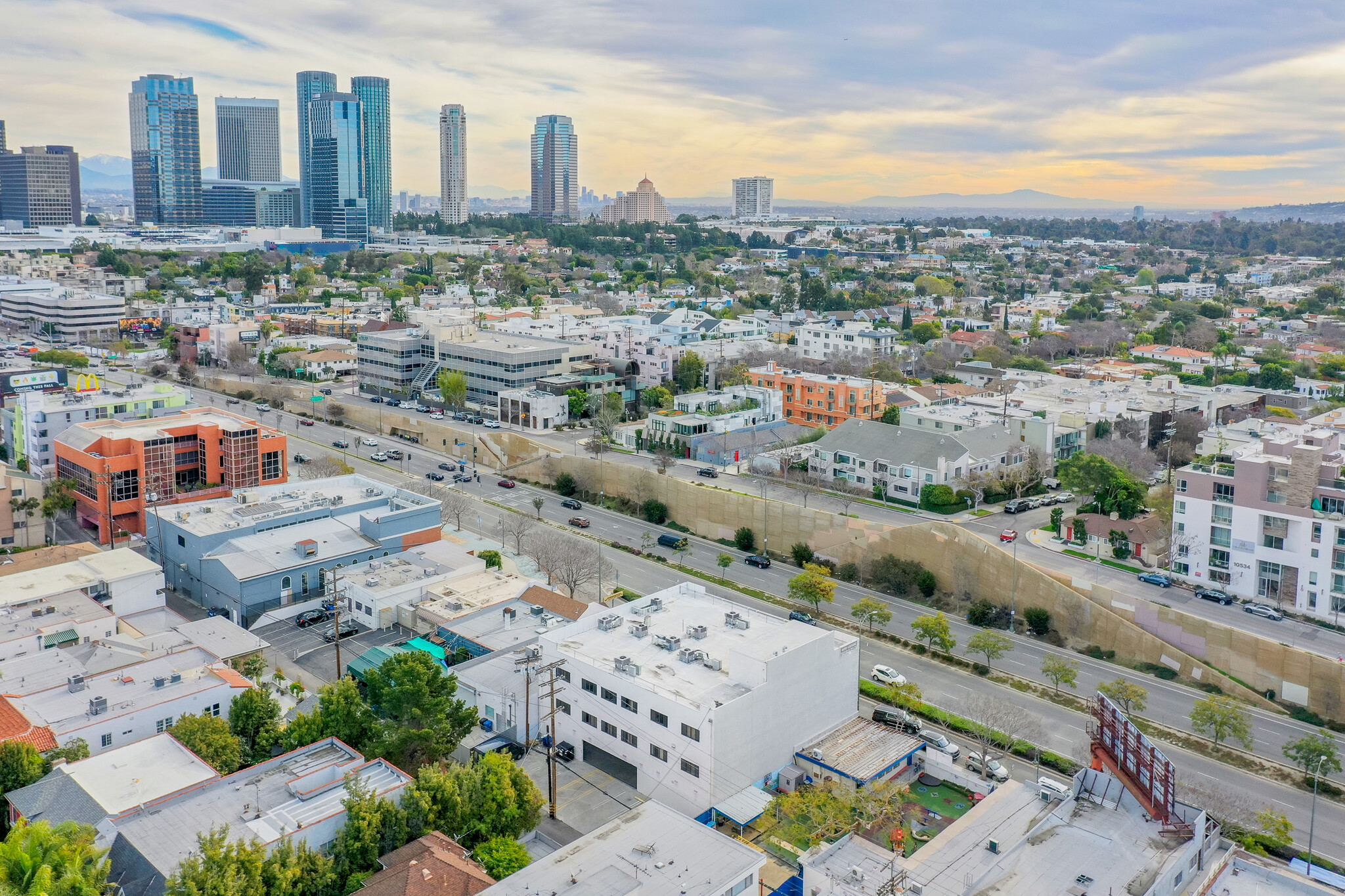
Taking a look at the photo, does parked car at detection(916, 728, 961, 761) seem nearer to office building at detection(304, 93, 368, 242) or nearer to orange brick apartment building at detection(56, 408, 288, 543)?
orange brick apartment building at detection(56, 408, 288, 543)

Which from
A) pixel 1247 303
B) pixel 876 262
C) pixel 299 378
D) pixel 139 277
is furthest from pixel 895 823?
pixel 876 262

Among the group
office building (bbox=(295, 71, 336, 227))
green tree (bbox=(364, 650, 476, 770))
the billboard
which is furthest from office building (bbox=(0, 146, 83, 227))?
green tree (bbox=(364, 650, 476, 770))

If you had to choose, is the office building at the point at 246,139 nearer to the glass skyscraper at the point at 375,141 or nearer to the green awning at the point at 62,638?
the glass skyscraper at the point at 375,141

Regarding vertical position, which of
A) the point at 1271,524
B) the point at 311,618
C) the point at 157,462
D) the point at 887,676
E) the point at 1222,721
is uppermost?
the point at 157,462

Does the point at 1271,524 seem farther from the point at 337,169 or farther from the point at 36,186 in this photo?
the point at 36,186

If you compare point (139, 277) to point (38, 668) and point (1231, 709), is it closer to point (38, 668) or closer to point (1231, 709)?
point (38, 668)

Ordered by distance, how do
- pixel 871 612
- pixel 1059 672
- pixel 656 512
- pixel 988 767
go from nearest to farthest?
1. pixel 988 767
2. pixel 1059 672
3. pixel 871 612
4. pixel 656 512

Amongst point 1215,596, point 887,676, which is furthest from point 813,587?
point 1215,596
